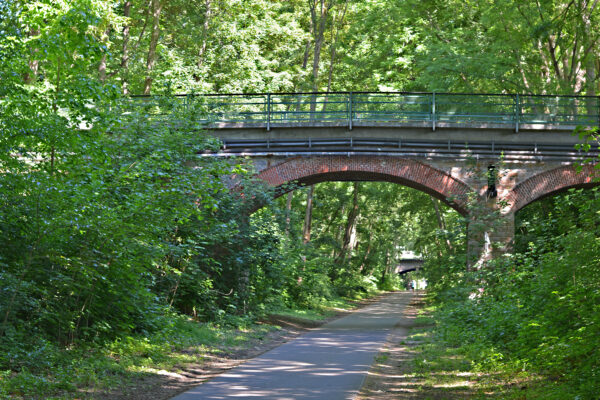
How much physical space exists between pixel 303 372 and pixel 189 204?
3.71m

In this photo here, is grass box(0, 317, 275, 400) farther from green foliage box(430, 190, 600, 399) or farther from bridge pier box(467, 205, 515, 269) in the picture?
bridge pier box(467, 205, 515, 269)

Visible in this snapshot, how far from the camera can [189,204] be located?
11.6 m

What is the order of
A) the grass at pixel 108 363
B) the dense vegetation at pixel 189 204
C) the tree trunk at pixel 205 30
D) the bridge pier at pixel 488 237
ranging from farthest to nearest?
the tree trunk at pixel 205 30 → the bridge pier at pixel 488 237 → the dense vegetation at pixel 189 204 → the grass at pixel 108 363

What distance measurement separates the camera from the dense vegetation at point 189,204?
8602 mm

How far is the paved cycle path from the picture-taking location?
8.12 metres

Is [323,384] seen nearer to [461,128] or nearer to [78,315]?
[78,315]

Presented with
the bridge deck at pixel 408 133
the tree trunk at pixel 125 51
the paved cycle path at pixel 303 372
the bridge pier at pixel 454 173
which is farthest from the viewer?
the tree trunk at pixel 125 51

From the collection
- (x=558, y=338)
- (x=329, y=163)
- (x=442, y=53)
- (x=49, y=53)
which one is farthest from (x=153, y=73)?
(x=558, y=338)

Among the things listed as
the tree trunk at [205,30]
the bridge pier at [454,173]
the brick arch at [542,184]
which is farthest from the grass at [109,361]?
the tree trunk at [205,30]

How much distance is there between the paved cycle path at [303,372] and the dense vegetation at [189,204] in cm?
169

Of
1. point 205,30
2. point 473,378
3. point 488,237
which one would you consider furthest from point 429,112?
point 473,378

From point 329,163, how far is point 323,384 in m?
11.4

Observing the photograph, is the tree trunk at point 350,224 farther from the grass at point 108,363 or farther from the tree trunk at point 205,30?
the grass at point 108,363

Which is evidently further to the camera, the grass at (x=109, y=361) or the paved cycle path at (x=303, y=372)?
the paved cycle path at (x=303, y=372)
